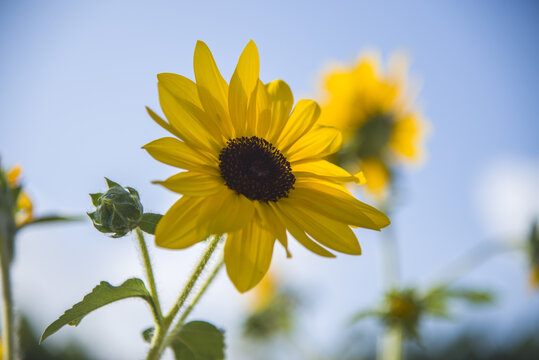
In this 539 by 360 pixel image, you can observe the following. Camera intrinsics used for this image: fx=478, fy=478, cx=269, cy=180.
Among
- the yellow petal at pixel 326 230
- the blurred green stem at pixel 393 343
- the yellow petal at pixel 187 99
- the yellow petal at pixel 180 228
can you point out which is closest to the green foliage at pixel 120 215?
the yellow petal at pixel 180 228

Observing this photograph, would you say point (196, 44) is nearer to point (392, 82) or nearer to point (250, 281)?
point (250, 281)

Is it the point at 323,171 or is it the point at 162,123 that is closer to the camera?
the point at 162,123

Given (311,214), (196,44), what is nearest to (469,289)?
(311,214)

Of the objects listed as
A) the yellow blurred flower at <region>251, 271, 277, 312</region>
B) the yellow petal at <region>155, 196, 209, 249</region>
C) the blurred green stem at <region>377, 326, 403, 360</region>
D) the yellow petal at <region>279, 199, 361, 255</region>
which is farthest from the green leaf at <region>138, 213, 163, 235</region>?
the yellow blurred flower at <region>251, 271, 277, 312</region>

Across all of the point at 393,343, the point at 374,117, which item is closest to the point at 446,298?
the point at 393,343

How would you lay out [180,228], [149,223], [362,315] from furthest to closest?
[362,315] → [149,223] → [180,228]

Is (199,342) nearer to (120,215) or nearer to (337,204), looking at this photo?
(120,215)

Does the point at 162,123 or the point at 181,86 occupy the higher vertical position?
the point at 181,86

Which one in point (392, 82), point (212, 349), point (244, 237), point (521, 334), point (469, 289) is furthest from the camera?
point (521, 334)
